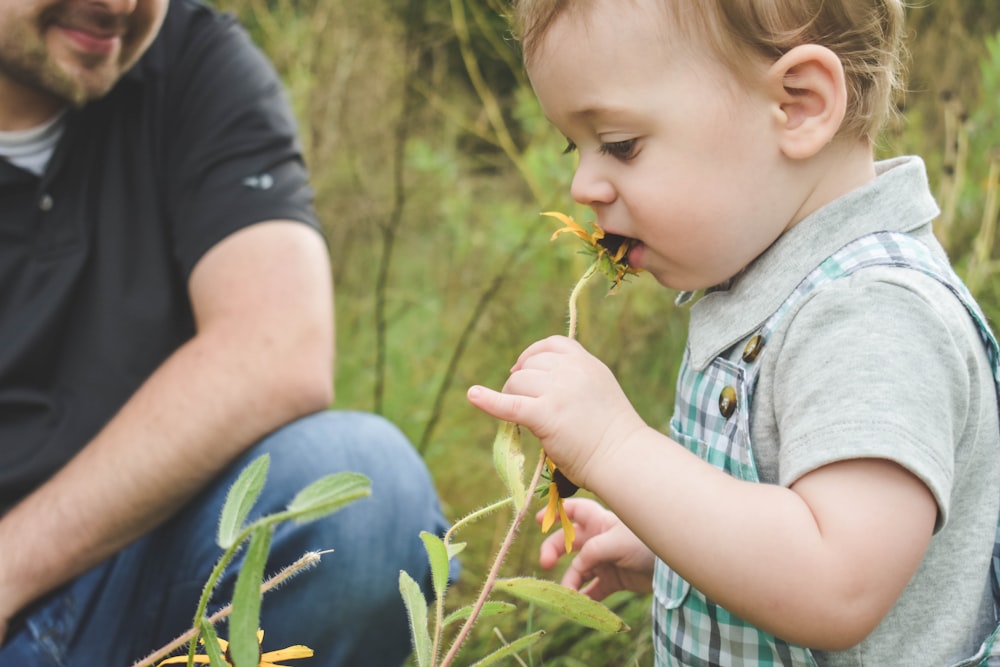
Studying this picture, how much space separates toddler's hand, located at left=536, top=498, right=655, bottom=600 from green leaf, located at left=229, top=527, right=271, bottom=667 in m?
0.57

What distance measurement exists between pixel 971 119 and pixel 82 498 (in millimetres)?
1628

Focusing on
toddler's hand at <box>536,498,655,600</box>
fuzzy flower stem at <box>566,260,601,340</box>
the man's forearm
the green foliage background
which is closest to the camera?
fuzzy flower stem at <box>566,260,601,340</box>

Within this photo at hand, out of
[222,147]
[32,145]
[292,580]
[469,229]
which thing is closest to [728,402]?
[292,580]

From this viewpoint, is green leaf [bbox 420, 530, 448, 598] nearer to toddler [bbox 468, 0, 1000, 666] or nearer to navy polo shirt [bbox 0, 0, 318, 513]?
toddler [bbox 468, 0, 1000, 666]

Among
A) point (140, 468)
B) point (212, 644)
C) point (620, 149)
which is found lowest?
point (140, 468)

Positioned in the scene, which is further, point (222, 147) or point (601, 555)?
point (222, 147)

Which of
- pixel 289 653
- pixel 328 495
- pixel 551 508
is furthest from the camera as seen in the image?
pixel 551 508

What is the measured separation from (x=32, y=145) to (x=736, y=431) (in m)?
1.28

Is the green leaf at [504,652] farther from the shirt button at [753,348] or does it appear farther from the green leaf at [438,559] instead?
the shirt button at [753,348]

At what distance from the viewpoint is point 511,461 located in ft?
2.66

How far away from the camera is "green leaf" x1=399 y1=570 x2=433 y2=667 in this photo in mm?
743

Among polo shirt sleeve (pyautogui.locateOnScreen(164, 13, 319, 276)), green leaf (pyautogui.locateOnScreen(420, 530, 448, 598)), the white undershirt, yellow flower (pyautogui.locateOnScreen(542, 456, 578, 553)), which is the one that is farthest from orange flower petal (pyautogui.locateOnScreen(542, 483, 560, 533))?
the white undershirt

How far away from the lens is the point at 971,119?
187 cm

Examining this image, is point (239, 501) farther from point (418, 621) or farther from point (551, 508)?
point (551, 508)
